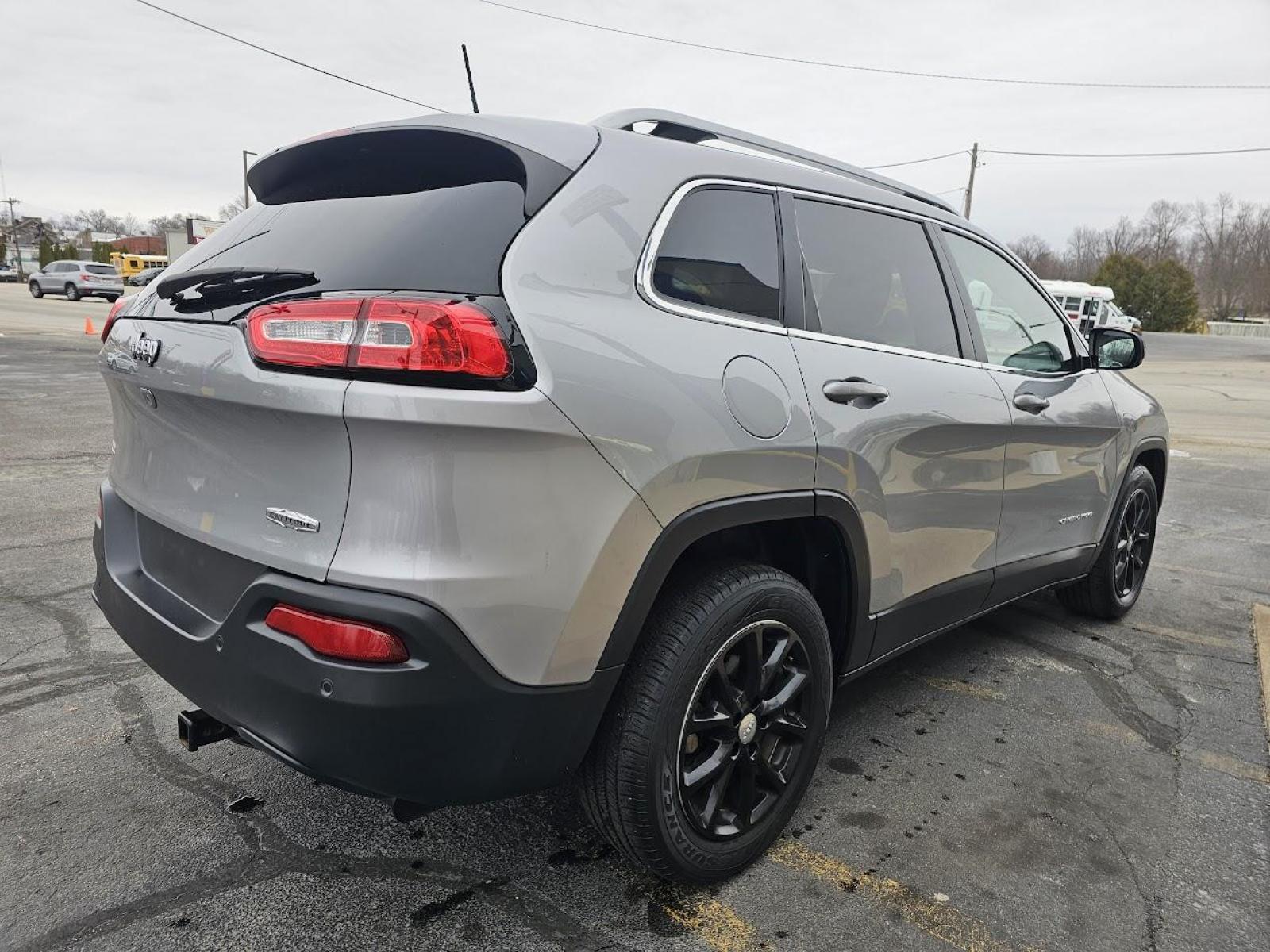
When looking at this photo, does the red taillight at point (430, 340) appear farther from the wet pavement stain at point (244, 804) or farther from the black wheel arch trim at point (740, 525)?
the wet pavement stain at point (244, 804)

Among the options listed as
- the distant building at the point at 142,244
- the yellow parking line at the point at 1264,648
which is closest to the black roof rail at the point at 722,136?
the yellow parking line at the point at 1264,648

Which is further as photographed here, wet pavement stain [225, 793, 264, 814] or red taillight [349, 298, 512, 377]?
wet pavement stain [225, 793, 264, 814]

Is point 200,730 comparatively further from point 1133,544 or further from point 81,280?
point 81,280

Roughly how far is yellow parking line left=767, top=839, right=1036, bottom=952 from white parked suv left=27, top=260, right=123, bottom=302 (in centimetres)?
3941

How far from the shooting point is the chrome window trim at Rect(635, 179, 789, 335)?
6.84 ft

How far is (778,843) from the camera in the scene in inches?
99.7

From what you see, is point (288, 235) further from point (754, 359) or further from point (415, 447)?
point (754, 359)

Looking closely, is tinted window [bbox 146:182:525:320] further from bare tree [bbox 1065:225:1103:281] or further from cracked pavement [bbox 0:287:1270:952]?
bare tree [bbox 1065:225:1103:281]

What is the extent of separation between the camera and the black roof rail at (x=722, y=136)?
97.1 inches

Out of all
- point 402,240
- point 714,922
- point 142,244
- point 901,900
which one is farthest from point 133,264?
point 901,900

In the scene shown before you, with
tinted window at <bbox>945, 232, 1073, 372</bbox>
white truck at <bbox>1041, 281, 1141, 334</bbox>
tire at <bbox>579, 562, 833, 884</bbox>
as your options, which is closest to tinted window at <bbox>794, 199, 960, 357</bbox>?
tinted window at <bbox>945, 232, 1073, 372</bbox>

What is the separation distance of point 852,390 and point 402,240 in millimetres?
1263

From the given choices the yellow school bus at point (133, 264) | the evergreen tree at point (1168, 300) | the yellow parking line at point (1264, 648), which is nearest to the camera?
the yellow parking line at point (1264, 648)

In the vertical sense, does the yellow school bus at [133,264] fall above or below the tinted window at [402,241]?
above
